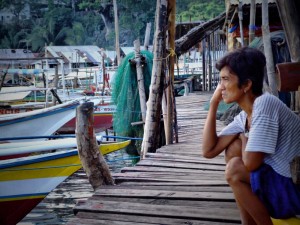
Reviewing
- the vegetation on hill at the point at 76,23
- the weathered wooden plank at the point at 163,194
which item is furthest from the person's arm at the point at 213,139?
the vegetation on hill at the point at 76,23

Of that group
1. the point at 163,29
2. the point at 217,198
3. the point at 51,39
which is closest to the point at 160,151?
the point at 163,29

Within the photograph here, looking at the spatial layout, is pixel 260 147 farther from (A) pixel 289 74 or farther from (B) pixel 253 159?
(A) pixel 289 74

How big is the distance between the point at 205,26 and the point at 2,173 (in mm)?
7227

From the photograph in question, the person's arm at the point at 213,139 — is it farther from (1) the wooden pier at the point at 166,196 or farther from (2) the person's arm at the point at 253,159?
(1) the wooden pier at the point at 166,196

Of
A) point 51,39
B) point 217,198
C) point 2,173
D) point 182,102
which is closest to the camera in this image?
point 217,198

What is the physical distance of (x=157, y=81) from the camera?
500 centimetres

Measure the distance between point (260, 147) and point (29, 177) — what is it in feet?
14.4

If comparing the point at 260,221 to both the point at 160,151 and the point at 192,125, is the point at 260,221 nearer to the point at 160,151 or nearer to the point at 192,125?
the point at 160,151

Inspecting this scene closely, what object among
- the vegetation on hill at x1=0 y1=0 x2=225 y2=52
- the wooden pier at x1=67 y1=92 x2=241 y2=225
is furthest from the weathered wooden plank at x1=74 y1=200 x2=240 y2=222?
the vegetation on hill at x1=0 y1=0 x2=225 y2=52

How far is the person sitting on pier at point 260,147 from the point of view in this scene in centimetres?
184

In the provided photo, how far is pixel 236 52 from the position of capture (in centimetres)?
198

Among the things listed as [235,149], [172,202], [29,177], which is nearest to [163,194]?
[172,202]

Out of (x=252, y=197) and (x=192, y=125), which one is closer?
(x=252, y=197)

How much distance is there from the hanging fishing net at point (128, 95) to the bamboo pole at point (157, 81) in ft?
5.98
